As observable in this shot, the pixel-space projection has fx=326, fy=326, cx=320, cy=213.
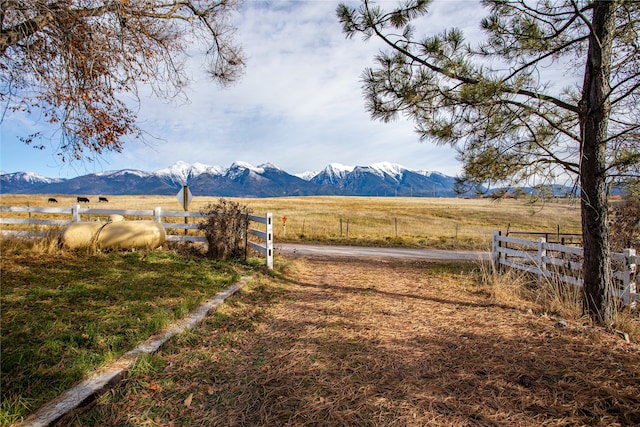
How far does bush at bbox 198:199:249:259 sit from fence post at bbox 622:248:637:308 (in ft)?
25.6

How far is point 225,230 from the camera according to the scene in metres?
8.48

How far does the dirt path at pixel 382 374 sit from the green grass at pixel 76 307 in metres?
0.50

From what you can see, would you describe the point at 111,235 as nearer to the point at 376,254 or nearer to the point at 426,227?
the point at 376,254

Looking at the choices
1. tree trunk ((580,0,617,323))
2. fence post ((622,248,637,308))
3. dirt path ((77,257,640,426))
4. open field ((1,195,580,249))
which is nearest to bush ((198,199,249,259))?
dirt path ((77,257,640,426))

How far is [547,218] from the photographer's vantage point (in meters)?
40.0

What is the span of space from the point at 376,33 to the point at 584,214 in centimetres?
404

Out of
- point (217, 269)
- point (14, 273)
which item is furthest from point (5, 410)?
point (217, 269)

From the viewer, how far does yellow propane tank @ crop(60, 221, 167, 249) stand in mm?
7473

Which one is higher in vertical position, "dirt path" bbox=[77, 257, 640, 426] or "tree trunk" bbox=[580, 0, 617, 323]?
"tree trunk" bbox=[580, 0, 617, 323]

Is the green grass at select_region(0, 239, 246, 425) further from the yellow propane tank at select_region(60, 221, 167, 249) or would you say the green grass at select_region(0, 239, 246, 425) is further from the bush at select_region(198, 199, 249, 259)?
the bush at select_region(198, 199, 249, 259)

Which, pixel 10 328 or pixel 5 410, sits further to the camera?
pixel 10 328

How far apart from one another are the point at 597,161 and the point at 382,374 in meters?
4.28

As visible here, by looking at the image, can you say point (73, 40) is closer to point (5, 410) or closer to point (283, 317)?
point (5, 410)

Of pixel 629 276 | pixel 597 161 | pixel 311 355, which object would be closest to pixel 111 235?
pixel 311 355
